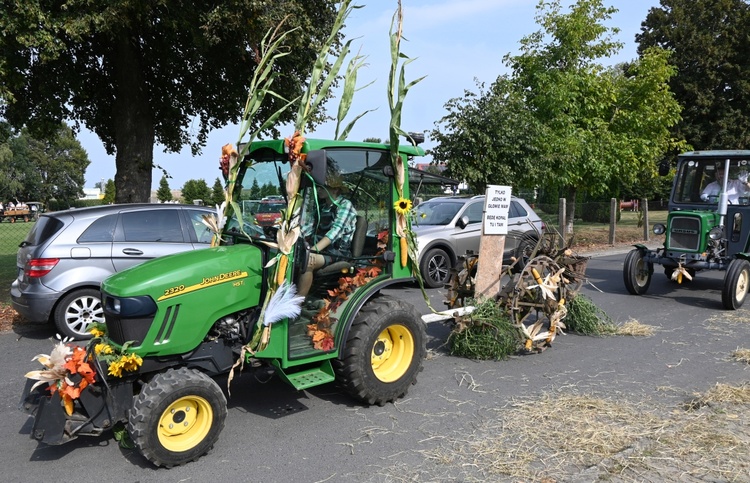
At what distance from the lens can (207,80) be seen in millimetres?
12914

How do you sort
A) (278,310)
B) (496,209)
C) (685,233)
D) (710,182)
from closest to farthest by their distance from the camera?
(278,310)
(496,209)
(685,233)
(710,182)

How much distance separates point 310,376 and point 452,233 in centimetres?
688

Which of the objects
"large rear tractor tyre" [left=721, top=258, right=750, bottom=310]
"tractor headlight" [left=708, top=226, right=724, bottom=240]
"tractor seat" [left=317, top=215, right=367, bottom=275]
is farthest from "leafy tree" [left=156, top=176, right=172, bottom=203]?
"tractor seat" [left=317, top=215, right=367, bottom=275]

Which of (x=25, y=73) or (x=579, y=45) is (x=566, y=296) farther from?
(x=579, y=45)

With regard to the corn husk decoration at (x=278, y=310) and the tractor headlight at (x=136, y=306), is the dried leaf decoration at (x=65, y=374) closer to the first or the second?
the tractor headlight at (x=136, y=306)

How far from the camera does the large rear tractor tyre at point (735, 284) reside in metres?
8.60

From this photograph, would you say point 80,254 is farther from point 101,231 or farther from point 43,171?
point 43,171

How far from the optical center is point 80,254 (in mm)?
7137

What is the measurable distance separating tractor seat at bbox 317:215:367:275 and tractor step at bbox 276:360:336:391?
78 centimetres

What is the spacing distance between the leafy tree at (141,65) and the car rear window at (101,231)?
323 cm

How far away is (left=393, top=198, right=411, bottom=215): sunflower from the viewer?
5.01m

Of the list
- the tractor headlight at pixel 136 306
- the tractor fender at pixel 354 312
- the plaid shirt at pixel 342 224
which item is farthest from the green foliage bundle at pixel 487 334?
the tractor headlight at pixel 136 306

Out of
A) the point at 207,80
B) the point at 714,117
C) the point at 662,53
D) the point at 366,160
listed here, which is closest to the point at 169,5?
the point at 207,80

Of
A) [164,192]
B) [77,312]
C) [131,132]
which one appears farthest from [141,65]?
A: [164,192]
